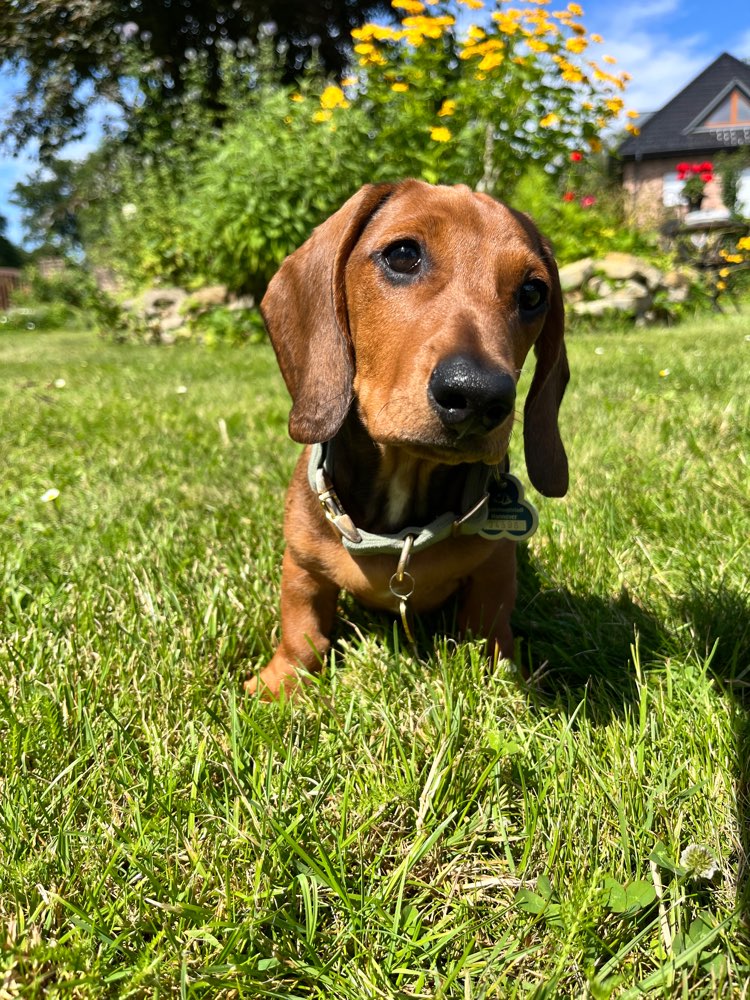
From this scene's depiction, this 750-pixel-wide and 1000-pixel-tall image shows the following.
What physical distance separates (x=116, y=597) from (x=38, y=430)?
2.42 meters

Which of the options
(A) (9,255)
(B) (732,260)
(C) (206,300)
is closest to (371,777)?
(C) (206,300)

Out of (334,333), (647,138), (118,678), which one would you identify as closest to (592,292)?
(334,333)

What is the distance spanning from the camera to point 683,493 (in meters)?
2.86

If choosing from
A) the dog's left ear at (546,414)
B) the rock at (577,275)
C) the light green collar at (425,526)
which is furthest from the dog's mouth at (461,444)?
the rock at (577,275)

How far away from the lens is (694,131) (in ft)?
104

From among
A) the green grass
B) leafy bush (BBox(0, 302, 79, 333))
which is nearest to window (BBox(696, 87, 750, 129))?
leafy bush (BBox(0, 302, 79, 333))

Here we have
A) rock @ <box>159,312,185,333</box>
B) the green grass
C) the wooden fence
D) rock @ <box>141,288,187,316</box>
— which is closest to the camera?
the green grass

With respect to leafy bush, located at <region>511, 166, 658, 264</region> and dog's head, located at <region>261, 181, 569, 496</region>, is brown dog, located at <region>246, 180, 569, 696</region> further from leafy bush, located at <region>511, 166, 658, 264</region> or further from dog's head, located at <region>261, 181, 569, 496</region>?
leafy bush, located at <region>511, 166, 658, 264</region>

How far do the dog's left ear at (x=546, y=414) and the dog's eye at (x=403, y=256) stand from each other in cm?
39

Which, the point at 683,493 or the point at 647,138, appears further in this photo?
the point at 647,138

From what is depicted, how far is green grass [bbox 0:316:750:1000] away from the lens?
1.14 meters

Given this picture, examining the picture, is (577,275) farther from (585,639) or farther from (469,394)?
(469,394)

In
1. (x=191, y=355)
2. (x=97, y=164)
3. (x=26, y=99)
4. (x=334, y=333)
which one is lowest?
(x=191, y=355)

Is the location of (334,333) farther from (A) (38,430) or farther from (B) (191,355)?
(B) (191,355)
